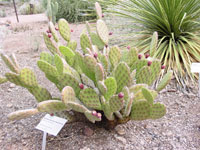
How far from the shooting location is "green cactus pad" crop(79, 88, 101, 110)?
132 centimetres

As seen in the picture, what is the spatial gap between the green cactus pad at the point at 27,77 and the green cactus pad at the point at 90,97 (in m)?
0.31

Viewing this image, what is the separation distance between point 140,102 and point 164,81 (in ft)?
0.75

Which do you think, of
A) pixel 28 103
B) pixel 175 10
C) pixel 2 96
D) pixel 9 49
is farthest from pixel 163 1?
pixel 9 49

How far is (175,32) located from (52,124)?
6.33ft

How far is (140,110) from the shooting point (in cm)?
142

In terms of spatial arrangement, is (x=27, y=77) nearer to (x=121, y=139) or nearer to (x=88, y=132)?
(x=88, y=132)

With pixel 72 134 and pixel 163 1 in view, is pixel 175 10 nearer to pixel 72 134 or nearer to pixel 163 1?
pixel 163 1

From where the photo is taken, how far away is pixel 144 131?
166 centimetres

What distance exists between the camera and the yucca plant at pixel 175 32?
2.39 meters

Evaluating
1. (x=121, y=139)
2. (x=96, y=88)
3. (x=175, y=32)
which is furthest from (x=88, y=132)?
(x=175, y=32)

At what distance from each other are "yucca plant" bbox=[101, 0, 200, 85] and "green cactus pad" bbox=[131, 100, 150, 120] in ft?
3.29

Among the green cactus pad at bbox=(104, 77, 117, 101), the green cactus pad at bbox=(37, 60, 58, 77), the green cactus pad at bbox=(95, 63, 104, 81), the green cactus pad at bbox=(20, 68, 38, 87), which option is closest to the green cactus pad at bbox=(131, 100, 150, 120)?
the green cactus pad at bbox=(104, 77, 117, 101)

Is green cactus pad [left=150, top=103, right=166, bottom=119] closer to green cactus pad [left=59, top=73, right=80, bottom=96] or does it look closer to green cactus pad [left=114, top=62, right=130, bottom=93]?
green cactus pad [left=114, top=62, right=130, bottom=93]

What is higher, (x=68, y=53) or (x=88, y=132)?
(x=68, y=53)
